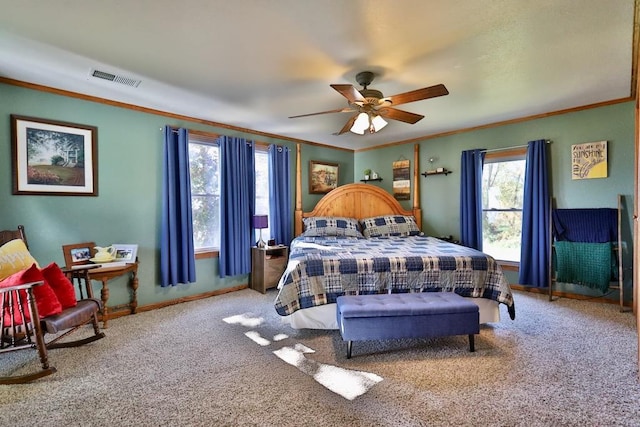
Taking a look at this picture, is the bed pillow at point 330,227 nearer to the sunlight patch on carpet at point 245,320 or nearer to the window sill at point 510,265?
the sunlight patch on carpet at point 245,320

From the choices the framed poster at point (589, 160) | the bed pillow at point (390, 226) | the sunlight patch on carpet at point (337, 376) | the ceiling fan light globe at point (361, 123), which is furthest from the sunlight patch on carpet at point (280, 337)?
the framed poster at point (589, 160)

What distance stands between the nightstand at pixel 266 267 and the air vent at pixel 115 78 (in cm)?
254

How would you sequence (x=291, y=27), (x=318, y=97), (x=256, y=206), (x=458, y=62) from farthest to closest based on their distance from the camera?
(x=256, y=206) < (x=318, y=97) < (x=458, y=62) < (x=291, y=27)

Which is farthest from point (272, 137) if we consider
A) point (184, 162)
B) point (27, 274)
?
point (27, 274)

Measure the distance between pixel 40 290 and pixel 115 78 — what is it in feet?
6.39

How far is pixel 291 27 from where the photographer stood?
214 cm

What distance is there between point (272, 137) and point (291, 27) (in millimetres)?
2984

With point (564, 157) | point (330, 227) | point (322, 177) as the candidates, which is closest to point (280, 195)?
point (330, 227)

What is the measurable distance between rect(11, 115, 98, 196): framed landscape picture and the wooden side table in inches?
34.9

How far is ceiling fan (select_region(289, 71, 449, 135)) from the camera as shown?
2543 mm

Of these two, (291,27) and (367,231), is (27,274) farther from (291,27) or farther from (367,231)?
(367,231)

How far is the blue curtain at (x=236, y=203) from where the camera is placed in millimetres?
4359

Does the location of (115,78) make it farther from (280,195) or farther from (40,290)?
(280,195)

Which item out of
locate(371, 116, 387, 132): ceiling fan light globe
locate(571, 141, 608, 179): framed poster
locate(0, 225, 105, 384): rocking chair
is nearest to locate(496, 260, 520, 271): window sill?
locate(571, 141, 608, 179): framed poster
